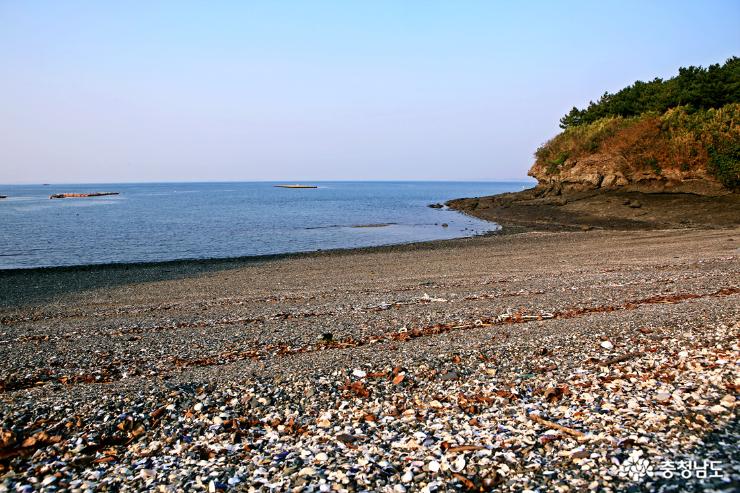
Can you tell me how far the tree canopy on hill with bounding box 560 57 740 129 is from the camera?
54031mm

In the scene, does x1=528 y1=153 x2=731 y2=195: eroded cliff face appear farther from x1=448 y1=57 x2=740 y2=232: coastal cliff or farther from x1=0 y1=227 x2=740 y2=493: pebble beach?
x1=0 y1=227 x2=740 y2=493: pebble beach

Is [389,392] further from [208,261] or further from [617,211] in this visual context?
[617,211]

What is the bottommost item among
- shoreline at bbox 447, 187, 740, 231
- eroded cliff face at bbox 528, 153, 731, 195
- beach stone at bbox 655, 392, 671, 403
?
beach stone at bbox 655, 392, 671, 403

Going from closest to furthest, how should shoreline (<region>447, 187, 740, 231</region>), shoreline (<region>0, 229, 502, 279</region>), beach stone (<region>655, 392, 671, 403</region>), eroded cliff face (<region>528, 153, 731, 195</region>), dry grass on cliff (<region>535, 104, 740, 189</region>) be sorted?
beach stone (<region>655, 392, 671, 403</region>) → shoreline (<region>0, 229, 502, 279</region>) → shoreline (<region>447, 187, 740, 231</region>) → dry grass on cliff (<region>535, 104, 740, 189</region>) → eroded cliff face (<region>528, 153, 731, 195</region>)

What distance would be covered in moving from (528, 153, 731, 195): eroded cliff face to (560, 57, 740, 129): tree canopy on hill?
985 cm

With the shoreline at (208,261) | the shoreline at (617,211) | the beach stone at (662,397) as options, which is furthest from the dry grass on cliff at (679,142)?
the beach stone at (662,397)

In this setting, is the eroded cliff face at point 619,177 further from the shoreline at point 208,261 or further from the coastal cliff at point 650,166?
the shoreline at point 208,261

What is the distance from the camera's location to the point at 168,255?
1444 inches

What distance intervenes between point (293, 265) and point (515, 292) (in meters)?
15.9

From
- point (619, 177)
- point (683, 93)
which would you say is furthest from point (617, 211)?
point (683, 93)

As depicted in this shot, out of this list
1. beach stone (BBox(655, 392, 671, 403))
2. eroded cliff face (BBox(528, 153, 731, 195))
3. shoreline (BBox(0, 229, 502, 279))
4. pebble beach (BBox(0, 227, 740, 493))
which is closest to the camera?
pebble beach (BBox(0, 227, 740, 493))

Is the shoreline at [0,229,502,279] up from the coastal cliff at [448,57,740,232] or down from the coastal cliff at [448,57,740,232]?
down

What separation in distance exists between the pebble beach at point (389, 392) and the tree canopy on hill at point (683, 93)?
47.8 metres

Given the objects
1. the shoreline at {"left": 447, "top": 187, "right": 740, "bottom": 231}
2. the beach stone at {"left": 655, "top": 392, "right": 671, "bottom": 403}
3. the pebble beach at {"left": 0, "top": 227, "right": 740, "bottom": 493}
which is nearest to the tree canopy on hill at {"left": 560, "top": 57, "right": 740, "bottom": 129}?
the shoreline at {"left": 447, "top": 187, "right": 740, "bottom": 231}
